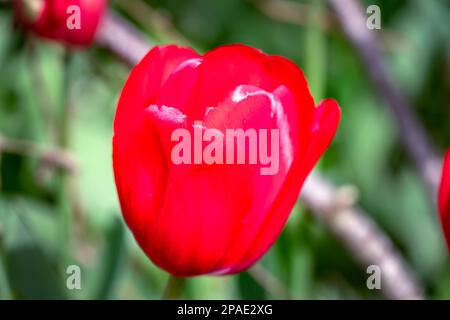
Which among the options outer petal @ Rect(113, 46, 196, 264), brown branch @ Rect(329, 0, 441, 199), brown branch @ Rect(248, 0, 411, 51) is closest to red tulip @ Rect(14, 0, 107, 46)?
outer petal @ Rect(113, 46, 196, 264)

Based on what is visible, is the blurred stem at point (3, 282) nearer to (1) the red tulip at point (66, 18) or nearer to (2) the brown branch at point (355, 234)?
(1) the red tulip at point (66, 18)

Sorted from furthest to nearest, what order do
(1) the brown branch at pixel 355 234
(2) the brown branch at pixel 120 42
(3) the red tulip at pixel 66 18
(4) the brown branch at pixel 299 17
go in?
(4) the brown branch at pixel 299 17, (2) the brown branch at pixel 120 42, (1) the brown branch at pixel 355 234, (3) the red tulip at pixel 66 18

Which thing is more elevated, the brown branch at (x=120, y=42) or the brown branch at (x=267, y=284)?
the brown branch at (x=120, y=42)

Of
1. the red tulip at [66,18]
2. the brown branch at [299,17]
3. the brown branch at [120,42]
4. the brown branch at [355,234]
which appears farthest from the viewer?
the brown branch at [299,17]

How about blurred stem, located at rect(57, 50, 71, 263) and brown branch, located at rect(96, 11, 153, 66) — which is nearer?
blurred stem, located at rect(57, 50, 71, 263)

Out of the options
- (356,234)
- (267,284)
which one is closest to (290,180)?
(267,284)

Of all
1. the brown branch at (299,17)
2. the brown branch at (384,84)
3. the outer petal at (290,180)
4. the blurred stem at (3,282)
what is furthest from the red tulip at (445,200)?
the brown branch at (299,17)

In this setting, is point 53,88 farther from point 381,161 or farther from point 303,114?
point 303,114

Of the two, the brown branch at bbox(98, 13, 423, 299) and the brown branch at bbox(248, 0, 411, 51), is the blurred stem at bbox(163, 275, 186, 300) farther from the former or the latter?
the brown branch at bbox(248, 0, 411, 51)

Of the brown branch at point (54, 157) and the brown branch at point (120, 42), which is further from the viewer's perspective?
the brown branch at point (120, 42)
